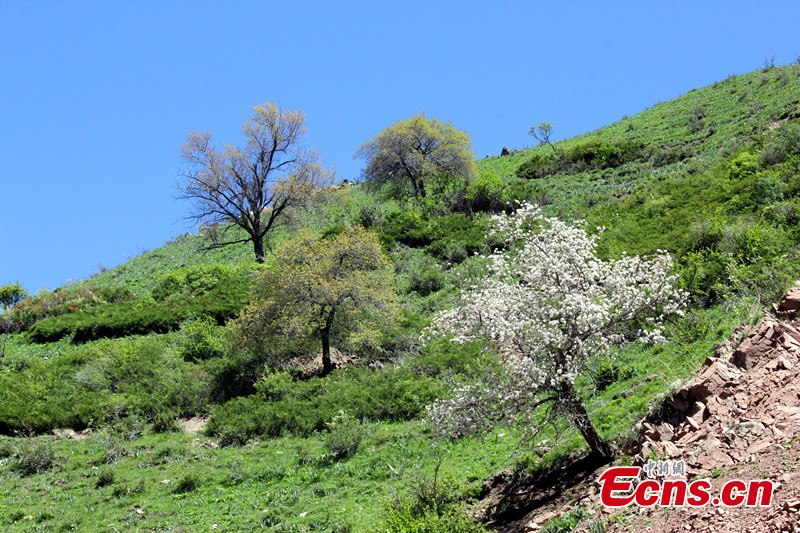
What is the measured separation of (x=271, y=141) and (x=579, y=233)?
30033 mm

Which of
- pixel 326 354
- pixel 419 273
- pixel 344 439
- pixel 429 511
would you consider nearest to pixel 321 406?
pixel 344 439

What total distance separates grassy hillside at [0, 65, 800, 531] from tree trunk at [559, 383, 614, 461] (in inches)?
20.4

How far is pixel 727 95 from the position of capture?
47.0 m

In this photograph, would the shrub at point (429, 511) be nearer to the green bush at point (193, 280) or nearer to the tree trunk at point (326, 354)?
the tree trunk at point (326, 354)

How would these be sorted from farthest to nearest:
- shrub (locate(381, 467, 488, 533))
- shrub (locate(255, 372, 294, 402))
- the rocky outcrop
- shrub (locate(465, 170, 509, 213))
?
shrub (locate(465, 170, 509, 213)) < shrub (locate(255, 372, 294, 402)) < shrub (locate(381, 467, 488, 533)) < the rocky outcrop

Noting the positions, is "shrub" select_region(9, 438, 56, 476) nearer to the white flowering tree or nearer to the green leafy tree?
the white flowering tree

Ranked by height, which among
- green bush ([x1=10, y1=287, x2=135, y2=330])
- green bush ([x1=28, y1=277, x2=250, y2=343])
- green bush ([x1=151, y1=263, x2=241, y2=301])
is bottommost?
green bush ([x1=28, y1=277, x2=250, y2=343])

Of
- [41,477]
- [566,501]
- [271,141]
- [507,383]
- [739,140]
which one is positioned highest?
[271,141]

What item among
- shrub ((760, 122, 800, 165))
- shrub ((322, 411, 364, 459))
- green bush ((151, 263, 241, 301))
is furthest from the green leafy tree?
shrub ((322, 411, 364, 459))

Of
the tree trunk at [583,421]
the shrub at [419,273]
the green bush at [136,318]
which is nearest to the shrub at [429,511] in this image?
the tree trunk at [583,421]

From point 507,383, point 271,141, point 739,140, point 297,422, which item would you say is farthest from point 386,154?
point 507,383

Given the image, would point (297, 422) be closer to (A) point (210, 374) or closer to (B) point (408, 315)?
(A) point (210, 374)

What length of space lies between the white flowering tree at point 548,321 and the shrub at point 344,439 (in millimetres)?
5232

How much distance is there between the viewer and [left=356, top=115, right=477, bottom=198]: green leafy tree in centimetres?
4203
